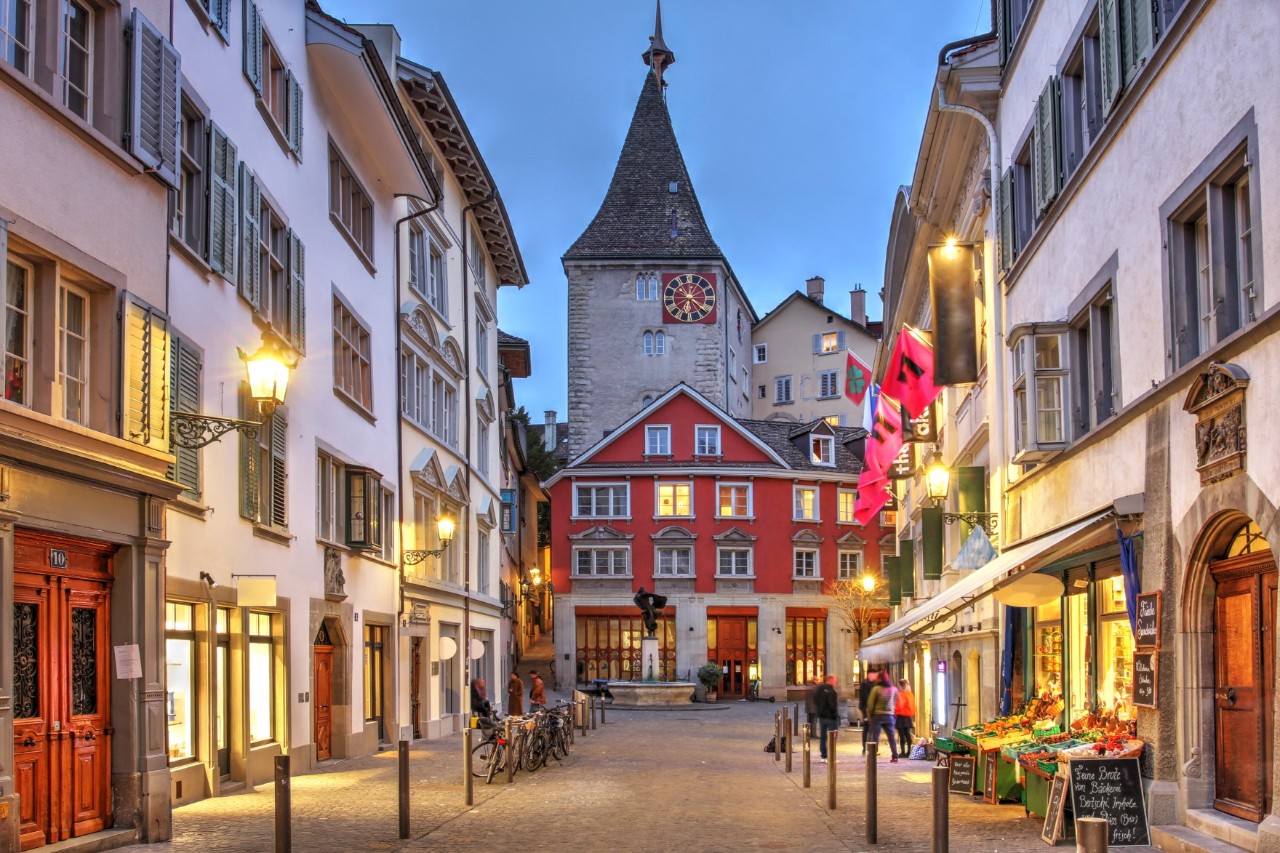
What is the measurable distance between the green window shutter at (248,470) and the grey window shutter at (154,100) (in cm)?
537

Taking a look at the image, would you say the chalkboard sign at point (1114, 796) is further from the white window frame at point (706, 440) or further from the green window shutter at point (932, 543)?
the white window frame at point (706, 440)

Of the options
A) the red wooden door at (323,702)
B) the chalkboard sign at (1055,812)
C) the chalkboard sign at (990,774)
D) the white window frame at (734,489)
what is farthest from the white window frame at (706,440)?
the chalkboard sign at (1055,812)

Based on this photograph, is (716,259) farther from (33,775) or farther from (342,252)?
(33,775)

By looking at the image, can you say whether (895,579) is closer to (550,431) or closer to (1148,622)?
(1148,622)

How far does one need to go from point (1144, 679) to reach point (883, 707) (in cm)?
1267

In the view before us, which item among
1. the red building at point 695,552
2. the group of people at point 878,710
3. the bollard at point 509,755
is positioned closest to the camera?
the bollard at point 509,755

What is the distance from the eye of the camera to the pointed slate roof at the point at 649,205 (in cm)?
8031

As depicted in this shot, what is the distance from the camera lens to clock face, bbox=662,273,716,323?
80000 millimetres

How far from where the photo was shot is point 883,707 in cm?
2684

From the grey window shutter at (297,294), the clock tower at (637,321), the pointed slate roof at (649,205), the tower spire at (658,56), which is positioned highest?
the tower spire at (658,56)

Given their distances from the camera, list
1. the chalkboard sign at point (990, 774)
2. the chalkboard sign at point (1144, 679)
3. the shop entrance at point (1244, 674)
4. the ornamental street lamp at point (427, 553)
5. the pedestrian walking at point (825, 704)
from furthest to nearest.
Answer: the ornamental street lamp at point (427, 553) < the pedestrian walking at point (825, 704) < the chalkboard sign at point (990, 774) < the chalkboard sign at point (1144, 679) < the shop entrance at point (1244, 674)

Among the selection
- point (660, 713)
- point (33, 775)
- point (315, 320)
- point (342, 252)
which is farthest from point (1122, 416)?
point (660, 713)

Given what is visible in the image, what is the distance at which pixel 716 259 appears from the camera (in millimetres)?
80562

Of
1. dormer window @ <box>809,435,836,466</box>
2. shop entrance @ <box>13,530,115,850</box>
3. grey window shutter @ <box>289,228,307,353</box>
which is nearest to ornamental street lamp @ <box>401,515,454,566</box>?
grey window shutter @ <box>289,228,307,353</box>
